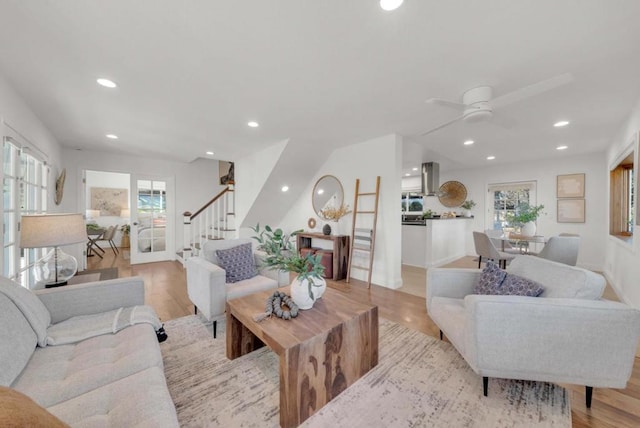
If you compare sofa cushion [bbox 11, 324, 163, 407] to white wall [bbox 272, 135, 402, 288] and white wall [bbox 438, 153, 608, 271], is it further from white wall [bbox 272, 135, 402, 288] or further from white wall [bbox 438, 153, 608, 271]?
white wall [bbox 438, 153, 608, 271]

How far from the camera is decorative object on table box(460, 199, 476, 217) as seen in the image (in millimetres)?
6305

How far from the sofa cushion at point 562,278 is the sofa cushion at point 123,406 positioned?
7.39 ft

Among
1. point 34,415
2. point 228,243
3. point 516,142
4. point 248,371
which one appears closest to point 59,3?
point 34,415

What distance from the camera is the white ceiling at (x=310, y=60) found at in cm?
142

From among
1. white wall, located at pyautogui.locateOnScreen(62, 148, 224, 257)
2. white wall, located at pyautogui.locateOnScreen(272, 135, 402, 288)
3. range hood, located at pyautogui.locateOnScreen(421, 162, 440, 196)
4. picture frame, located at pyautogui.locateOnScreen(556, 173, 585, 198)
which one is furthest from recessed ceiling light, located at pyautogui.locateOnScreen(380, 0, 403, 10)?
picture frame, located at pyautogui.locateOnScreen(556, 173, 585, 198)

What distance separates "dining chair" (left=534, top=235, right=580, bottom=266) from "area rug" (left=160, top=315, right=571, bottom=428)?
2.80 meters

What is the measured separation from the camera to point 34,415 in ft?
1.80

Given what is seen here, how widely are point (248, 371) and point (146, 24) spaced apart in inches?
93.3

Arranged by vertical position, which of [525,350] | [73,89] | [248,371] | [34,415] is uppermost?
[73,89]

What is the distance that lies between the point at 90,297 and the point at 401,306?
296 cm

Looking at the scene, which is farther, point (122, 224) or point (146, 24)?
point (122, 224)

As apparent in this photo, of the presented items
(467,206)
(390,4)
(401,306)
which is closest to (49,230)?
(390,4)

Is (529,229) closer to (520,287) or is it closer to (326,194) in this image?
(520,287)

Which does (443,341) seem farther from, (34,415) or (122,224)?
(122,224)
